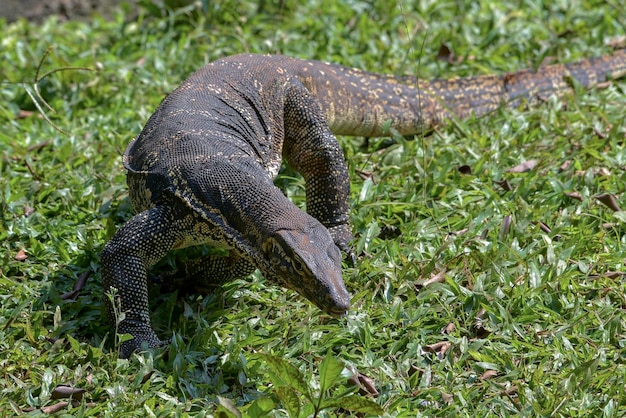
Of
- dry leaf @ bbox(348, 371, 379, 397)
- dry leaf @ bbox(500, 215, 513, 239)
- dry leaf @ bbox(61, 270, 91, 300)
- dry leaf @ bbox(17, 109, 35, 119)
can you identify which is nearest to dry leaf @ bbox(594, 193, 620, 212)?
dry leaf @ bbox(500, 215, 513, 239)

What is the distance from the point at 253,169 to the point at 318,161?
899 millimetres

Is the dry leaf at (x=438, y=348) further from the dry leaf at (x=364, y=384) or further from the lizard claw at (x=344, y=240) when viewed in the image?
the lizard claw at (x=344, y=240)

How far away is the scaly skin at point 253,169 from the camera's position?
4520 millimetres

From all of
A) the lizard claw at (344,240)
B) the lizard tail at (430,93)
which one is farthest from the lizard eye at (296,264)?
the lizard tail at (430,93)

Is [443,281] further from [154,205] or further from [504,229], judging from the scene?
[154,205]

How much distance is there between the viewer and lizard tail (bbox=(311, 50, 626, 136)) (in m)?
6.45

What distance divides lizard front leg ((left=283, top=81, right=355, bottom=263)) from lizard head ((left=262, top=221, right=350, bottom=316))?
41.7 inches

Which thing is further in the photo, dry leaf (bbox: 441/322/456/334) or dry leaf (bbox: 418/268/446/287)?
dry leaf (bbox: 418/268/446/287)

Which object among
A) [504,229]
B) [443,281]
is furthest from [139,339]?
[504,229]

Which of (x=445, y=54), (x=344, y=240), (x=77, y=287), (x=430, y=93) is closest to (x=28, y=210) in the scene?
(x=77, y=287)

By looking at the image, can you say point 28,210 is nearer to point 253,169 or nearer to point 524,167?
point 253,169

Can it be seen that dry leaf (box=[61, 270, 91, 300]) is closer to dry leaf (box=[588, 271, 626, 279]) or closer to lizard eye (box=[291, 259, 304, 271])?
lizard eye (box=[291, 259, 304, 271])

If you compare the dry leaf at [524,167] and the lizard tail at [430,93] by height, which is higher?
the lizard tail at [430,93]

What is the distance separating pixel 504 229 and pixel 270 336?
1702 millimetres
